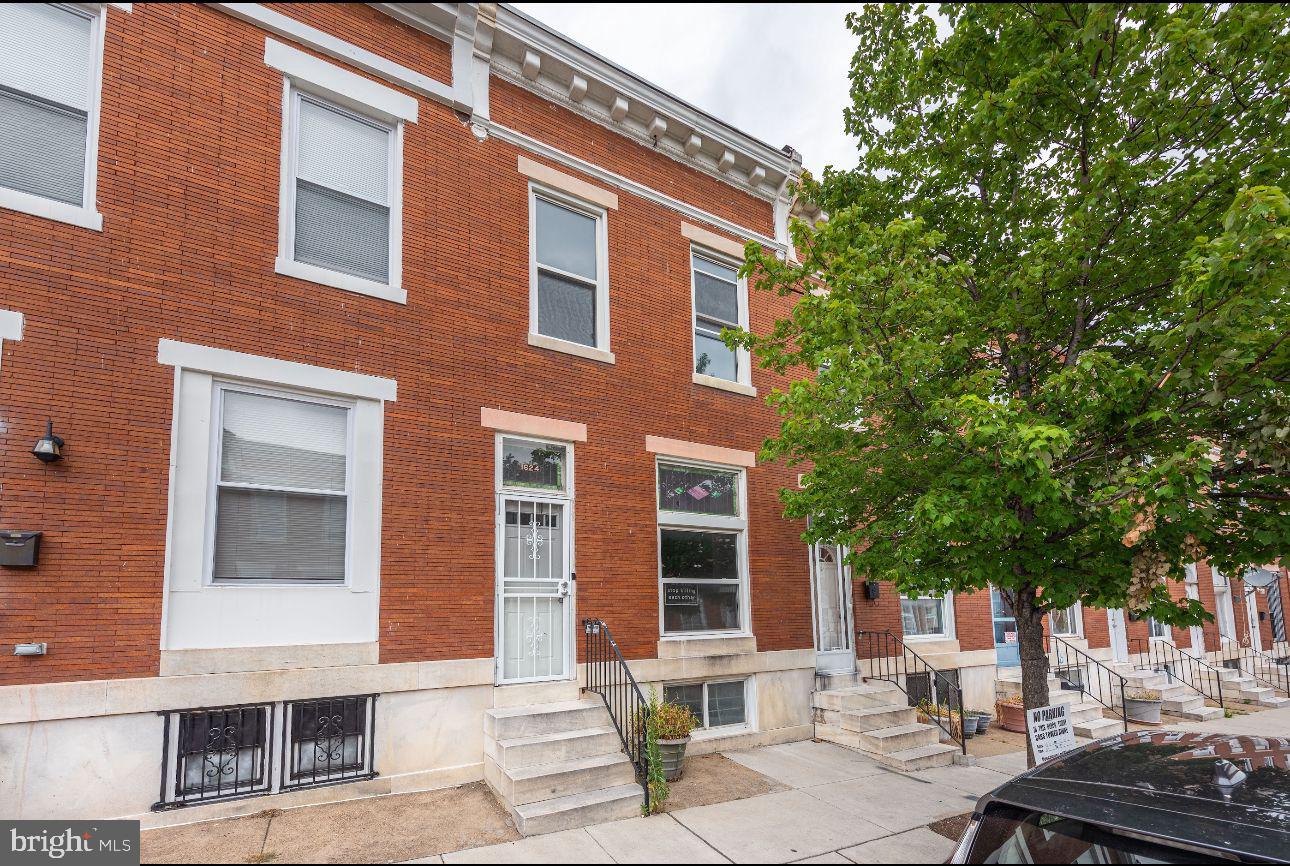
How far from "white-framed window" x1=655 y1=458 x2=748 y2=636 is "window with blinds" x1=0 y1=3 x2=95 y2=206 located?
23.2 feet

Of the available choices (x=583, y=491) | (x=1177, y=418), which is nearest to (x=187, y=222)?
(x=583, y=491)

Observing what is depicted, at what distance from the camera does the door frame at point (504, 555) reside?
7820 millimetres

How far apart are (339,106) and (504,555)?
5.45 meters

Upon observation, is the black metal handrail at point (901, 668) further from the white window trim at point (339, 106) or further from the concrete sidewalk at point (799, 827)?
the white window trim at point (339, 106)

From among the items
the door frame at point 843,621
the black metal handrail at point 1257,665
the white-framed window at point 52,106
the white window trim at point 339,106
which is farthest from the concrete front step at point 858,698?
the black metal handrail at point 1257,665

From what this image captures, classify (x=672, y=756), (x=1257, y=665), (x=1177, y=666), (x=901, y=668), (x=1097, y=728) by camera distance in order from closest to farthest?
(x=672, y=756), (x=901, y=668), (x=1097, y=728), (x=1177, y=666), (x=1257, y=665)

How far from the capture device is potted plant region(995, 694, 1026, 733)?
1167cm

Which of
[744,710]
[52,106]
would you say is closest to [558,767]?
[744,710]

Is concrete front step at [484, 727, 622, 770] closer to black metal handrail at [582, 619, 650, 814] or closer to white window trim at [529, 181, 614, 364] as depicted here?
black metal handrail at [582, 619, 650, 814]

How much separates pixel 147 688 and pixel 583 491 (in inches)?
186

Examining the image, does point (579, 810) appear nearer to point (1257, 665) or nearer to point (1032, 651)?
point (1032, 651)

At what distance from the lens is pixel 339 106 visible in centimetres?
787

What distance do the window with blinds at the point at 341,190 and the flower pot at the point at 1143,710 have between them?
15.0 m

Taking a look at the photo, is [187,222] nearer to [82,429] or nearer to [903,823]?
[82,429]
